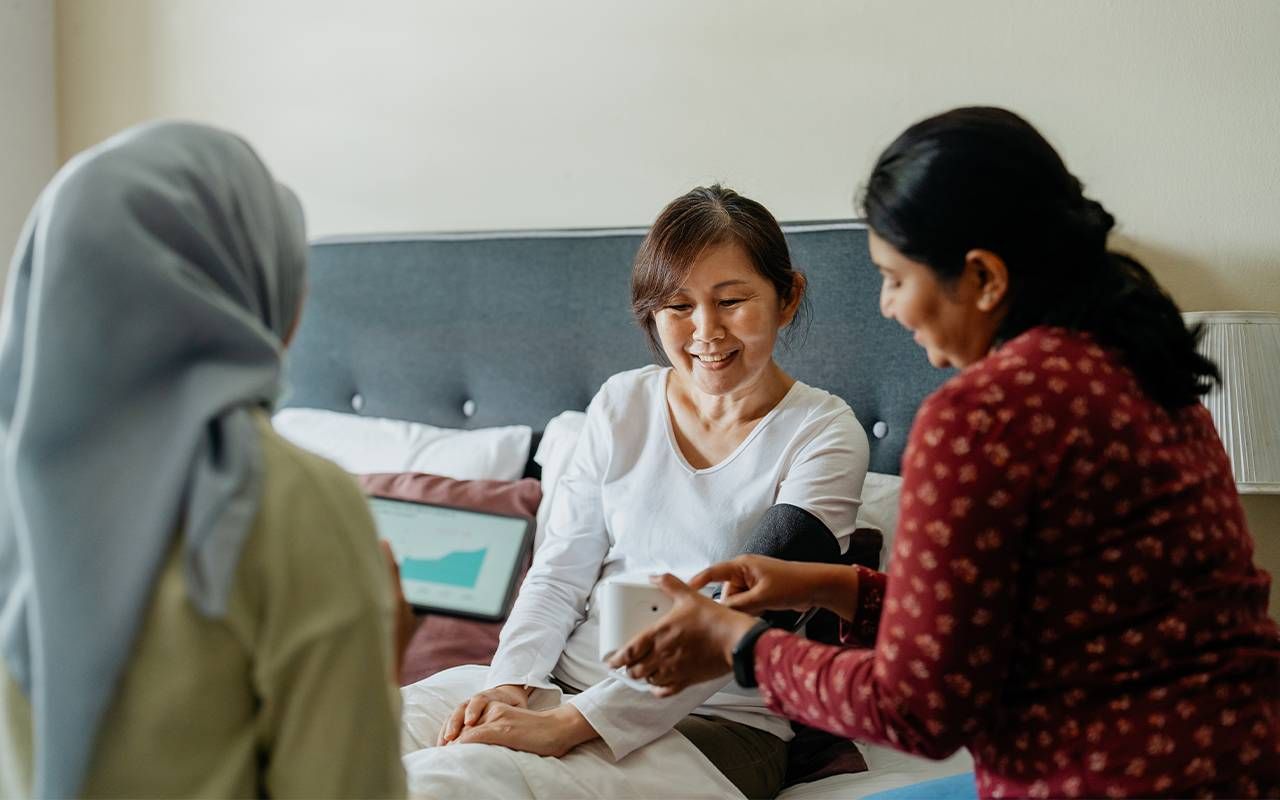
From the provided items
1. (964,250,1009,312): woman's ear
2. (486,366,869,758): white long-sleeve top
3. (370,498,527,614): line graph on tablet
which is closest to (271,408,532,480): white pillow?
(486,366,869,758): white long-sleeve top

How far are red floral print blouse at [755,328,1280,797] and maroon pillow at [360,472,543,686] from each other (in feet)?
3.16

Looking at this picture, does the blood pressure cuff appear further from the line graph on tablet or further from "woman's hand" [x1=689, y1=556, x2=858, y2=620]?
the line graph on tablet

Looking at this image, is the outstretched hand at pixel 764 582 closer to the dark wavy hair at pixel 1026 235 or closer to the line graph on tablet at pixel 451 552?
the line graph on tablet at pixel 451 552

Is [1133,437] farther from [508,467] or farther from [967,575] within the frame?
[508,467]

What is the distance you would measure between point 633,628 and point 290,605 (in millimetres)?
472

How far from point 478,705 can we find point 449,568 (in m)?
0.44

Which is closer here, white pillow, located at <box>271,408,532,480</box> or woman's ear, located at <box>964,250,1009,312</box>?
woman's ear, located at <box>964,250,1009,312</box>

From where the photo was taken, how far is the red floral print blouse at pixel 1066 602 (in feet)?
3.30

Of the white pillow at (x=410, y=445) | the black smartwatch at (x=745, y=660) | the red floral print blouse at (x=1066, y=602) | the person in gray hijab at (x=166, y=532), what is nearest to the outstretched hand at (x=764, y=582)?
Answer: the black smartwatch at (x=745, y=660)

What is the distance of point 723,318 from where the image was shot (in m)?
1.75

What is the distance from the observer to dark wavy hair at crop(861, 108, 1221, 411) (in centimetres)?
108

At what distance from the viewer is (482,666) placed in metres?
1.91

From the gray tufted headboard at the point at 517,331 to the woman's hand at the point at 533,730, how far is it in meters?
0.83

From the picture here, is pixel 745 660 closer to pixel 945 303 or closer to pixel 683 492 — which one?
pixel 945 303
